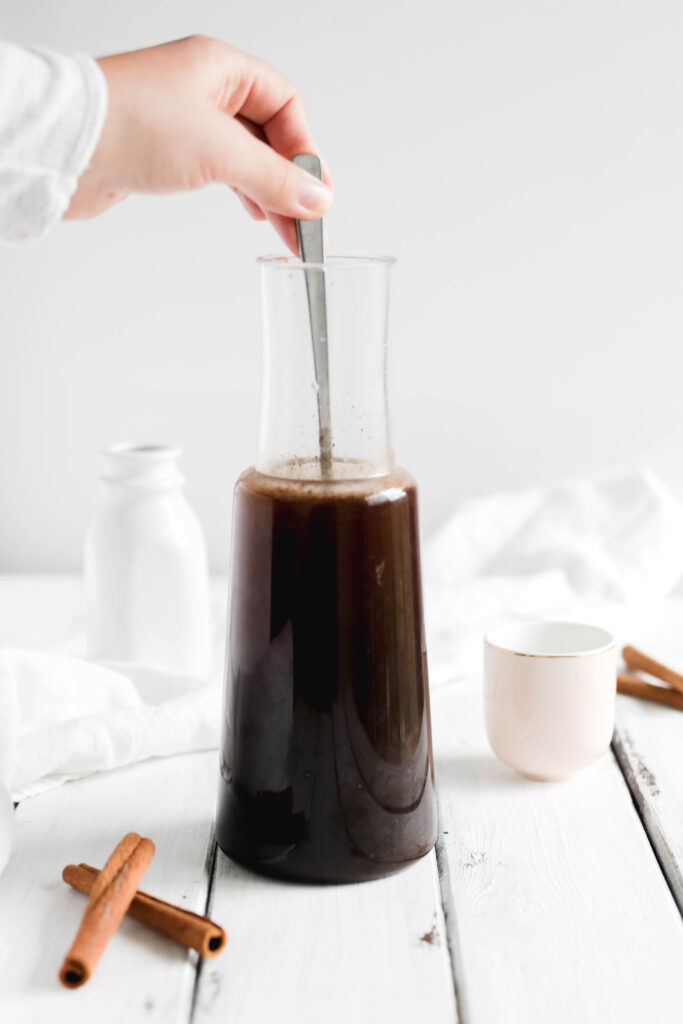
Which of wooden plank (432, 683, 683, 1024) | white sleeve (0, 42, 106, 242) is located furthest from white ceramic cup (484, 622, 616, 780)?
white sleeve (0, 42, 106, 242)

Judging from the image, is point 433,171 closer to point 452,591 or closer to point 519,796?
point 452,591

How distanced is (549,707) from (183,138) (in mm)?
484

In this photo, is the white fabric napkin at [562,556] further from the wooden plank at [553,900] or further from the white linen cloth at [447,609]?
the wooden plank at [553,900]

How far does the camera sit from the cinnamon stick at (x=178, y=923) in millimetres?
609

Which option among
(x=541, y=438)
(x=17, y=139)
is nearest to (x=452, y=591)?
(x=541, y=438)

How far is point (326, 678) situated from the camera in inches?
26.4

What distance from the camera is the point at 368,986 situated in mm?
588

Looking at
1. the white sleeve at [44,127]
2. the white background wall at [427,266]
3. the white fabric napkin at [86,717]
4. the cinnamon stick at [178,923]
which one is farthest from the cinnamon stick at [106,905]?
the white background wall at [427,266]

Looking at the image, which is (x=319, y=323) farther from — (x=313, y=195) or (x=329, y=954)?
(x=329, y=954)

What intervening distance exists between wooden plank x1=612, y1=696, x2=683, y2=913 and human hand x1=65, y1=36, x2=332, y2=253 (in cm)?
50

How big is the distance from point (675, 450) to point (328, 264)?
0.93 metres

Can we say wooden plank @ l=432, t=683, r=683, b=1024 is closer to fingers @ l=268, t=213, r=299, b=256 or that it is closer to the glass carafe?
the glass carafe

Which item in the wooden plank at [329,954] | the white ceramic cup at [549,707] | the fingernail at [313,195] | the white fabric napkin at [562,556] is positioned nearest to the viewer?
the wooden plank at [329,954]

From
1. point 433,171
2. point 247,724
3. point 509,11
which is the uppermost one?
point 509,11
